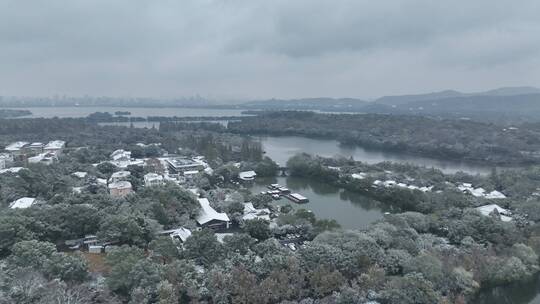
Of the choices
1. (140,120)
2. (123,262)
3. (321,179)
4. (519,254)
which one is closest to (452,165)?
(321,179)

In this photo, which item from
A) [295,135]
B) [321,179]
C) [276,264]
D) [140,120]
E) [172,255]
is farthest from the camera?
[140,120]

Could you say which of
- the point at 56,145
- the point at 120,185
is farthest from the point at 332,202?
the point at 56,145

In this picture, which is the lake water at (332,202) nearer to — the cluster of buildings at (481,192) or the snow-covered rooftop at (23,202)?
the cluster of buildings at (481,192)

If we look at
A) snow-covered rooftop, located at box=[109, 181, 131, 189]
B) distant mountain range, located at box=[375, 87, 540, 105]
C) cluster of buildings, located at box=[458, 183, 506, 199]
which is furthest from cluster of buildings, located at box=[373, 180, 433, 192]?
distant mountain range, located at box=[375, 87, 540, 105]

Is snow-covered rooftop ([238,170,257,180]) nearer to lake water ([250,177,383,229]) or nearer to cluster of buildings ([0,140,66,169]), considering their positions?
lake water ([250,177,383,229])

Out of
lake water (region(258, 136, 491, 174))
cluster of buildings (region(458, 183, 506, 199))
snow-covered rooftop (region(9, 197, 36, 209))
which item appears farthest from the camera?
lake water (region(258, 136, 491, 174))

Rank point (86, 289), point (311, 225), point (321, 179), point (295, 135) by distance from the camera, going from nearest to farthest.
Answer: point (86, 289), point (311, 225), point (321, 179), point (295, 135)

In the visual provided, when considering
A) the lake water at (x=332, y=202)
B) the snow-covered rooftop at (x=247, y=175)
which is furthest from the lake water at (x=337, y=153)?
the lake water at (x=332, y=202)

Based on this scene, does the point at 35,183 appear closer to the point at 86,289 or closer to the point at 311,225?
the point at 86,289
